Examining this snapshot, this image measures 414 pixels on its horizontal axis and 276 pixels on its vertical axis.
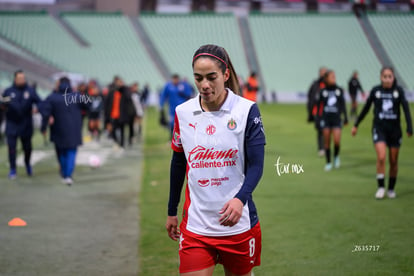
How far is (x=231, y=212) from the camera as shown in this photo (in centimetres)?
365

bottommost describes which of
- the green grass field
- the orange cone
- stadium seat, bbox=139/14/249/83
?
the orange cone

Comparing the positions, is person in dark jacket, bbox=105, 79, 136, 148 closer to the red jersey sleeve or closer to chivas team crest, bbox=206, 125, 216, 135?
the red jersey sleeve

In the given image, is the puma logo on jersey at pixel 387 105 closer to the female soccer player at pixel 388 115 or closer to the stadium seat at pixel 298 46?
the female soccer player at pixel 388 115

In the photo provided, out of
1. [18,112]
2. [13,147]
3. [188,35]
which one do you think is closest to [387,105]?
[18,112]

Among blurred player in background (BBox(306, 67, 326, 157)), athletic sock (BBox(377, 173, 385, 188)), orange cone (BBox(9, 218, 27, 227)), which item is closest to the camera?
orange cone (BBox(9, 218, 27, 227))

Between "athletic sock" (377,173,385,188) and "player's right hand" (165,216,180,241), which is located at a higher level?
"player's right hand" (165,216,180,241)

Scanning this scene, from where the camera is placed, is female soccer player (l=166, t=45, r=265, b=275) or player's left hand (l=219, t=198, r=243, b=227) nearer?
player's left hand (l=219, t=198, r=243, b=227)

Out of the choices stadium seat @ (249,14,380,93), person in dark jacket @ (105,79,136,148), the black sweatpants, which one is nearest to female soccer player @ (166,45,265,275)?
the black sweatpants

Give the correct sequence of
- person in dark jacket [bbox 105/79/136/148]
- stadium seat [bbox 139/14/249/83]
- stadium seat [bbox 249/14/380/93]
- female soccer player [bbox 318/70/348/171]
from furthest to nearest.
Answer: stadium seat [bbox 139/14/249/83] → stadium seat [bbox 249/14/380/93] → person in dark jacket [bbox 105/79/136/148] → female soccer player [bbox 318/70/348/171]

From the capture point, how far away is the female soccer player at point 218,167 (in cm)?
379

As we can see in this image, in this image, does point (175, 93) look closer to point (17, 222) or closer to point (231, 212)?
point (17, 222)

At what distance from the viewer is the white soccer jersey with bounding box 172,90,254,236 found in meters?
3.81

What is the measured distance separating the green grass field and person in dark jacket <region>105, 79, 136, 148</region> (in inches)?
110

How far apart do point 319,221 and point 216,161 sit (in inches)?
220
